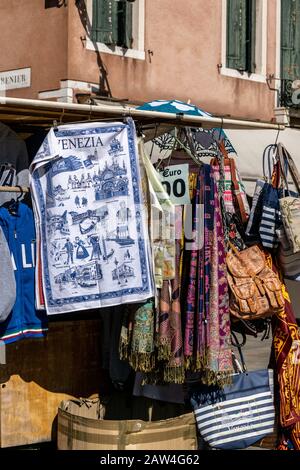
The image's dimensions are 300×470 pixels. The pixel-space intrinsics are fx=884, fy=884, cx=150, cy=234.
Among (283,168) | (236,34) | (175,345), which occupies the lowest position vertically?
(175,345)

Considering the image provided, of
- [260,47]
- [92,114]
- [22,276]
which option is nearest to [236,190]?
[92,114]

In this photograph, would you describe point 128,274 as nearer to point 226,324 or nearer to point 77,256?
point 77,256

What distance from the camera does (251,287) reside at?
520 cm

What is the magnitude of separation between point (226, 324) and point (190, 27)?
26.9 ft

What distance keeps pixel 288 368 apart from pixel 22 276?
1788 millimetres

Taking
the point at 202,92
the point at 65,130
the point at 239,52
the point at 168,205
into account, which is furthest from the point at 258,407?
the point at 239,52

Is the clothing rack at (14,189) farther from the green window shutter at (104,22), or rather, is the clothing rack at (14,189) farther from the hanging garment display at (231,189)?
the green window shutter at (104,22)

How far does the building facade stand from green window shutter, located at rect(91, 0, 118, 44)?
13mm

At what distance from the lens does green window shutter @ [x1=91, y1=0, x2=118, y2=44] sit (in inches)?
445

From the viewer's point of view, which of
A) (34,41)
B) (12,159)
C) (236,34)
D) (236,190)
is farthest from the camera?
(236,34)

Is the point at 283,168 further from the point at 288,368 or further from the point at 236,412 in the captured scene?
the point at 236,412

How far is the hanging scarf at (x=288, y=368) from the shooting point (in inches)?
216

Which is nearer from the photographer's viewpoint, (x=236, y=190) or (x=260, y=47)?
(x=236, y=190)

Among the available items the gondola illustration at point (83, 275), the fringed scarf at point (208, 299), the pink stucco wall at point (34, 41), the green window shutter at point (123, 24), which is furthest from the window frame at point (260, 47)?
the gondola illustration at point (83, 275)
